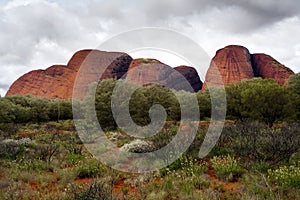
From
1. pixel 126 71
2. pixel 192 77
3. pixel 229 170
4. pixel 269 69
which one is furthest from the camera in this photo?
pixel 192 77

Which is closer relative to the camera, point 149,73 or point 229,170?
point 229,170

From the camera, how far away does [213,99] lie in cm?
3806

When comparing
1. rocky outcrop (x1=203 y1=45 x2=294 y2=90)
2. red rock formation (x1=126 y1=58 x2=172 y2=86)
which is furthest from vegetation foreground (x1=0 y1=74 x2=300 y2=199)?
rocky outcrop (x1=203 y1=45 x2=294 y2=90)

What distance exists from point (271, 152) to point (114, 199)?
727 centimetres

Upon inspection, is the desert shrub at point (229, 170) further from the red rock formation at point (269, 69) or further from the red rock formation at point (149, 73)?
the red rock formation at point (269, 69)

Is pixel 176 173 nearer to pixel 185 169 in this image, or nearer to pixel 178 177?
pixel 178 177

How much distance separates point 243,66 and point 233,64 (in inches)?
149

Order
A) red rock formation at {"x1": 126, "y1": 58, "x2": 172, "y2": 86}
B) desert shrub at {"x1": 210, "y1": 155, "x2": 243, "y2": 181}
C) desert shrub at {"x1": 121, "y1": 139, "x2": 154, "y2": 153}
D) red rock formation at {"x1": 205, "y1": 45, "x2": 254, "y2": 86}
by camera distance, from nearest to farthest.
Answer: desert shrub at {"x1": 210, "y1": 155, "x2": 243, "y2": 181} < desert shrub at {"x1": 121, "y1": 139, "x2": 154, "y2": 153} < red rock formation at {"x1": 126, "y1": 58, "x2": 172, "y2": 86} < red rock formation at {"x1": 205, "y1": 45, "x2": 254, "y2": 86}

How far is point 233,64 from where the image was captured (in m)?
112

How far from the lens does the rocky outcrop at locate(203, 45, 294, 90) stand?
108281 millimetres

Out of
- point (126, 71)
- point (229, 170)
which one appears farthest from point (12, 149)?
point (126, 71)

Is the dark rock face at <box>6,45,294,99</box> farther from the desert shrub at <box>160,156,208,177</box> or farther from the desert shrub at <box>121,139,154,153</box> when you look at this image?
the desert shrub at <box>160,156,208,177</box>

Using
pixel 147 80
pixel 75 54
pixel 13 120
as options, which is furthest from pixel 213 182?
pixel 75 54

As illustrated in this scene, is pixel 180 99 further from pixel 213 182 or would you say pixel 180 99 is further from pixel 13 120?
pixel 213 182
